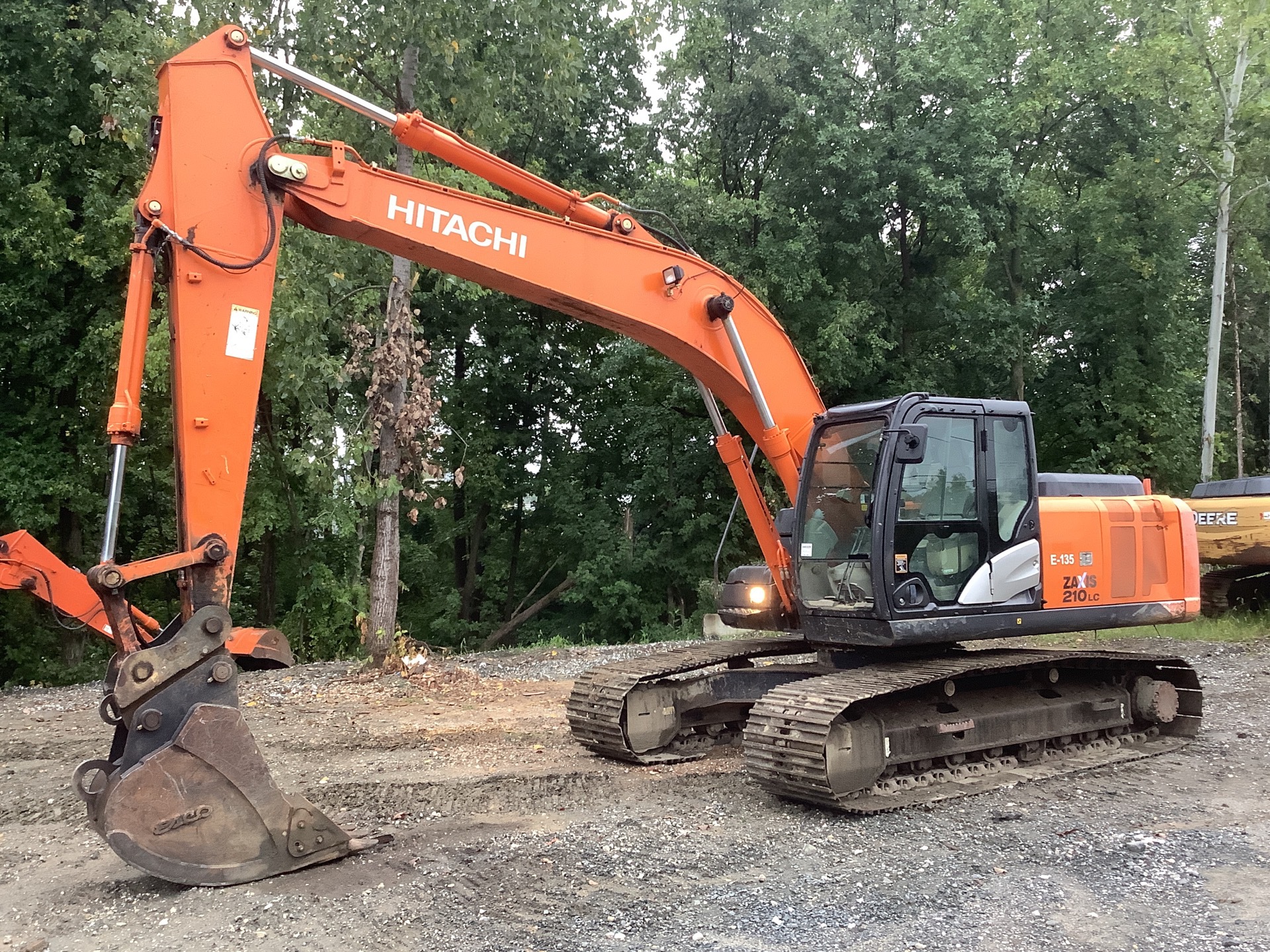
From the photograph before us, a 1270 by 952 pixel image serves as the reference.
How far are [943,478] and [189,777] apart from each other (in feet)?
14.9

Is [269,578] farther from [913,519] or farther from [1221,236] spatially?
[1221,236]

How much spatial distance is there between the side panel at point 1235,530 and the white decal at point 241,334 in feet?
40.5

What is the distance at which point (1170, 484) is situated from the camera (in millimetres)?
21812

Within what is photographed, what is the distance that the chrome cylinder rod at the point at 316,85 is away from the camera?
5.23m

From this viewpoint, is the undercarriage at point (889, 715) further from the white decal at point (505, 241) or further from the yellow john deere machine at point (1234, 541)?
the yellow john deere machine at point (1234, 541)

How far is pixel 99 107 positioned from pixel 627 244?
1174cm

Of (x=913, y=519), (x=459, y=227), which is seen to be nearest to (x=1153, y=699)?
(x=913, y=519)

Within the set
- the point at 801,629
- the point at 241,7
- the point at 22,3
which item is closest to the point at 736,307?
the point at 801,629

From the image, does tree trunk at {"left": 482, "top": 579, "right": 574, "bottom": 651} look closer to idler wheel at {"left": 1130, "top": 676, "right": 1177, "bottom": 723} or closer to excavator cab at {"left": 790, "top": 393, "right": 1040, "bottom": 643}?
idler wheel at {"left": 1130, "top": 676, "right": 1177, "bottom": 723}

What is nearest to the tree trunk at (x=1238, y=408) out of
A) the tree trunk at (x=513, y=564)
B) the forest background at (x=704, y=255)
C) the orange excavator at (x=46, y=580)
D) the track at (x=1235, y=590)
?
the forest background at (x=704, y=255)

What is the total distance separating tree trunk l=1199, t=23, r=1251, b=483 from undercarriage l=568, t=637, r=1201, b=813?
42.4 feet

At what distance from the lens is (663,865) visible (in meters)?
4.93

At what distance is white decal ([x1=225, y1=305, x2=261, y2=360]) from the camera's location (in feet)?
Result: 16.1

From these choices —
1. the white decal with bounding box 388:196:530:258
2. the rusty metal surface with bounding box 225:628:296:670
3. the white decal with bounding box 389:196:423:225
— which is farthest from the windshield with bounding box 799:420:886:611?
the rusty metal surface with bounding box 225:628:296:670
